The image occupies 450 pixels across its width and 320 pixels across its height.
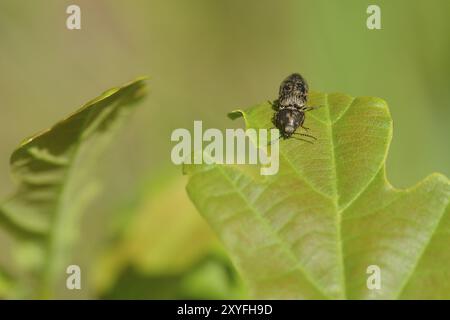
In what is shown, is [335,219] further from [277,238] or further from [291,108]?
[291,108]

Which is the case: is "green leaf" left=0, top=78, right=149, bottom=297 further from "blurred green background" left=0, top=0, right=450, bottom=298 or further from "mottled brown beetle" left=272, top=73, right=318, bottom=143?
"blurred green background" left=0, top=0, right=450, bottom=298

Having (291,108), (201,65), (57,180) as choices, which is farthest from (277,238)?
(201,65)

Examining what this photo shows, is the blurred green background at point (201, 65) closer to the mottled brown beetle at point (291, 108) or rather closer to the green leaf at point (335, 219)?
the mottled brown beetle at point (291, 108)

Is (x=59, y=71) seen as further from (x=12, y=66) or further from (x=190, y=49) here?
(x=190, y=49)

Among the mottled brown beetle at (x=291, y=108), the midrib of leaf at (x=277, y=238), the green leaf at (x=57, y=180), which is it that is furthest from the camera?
the mottled brown beetle at (x=291, y=108)

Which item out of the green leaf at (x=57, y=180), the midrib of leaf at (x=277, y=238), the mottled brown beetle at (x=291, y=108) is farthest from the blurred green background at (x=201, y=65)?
the midrib of leaf at (x=277, y=238)

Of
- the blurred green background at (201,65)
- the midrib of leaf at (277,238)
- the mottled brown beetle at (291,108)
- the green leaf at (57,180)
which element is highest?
the blurred green background at (201,65)

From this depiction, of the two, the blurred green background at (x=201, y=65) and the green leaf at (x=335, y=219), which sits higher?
the blurred green background at (x=201, y=65)
